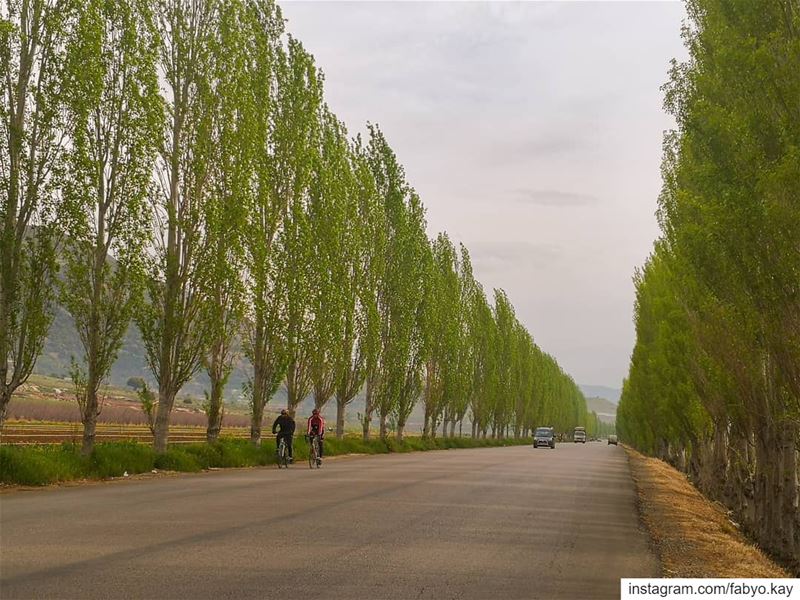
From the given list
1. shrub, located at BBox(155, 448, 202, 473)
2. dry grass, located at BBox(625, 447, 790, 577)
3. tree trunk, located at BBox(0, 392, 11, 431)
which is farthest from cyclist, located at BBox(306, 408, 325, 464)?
dry grass, located at BBox(625, 447, 790, 577)

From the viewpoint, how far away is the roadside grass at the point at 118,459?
A: 16516mm

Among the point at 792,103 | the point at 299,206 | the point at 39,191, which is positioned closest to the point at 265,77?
the point at 299,206

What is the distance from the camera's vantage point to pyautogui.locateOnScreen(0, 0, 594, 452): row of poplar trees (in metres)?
18.2

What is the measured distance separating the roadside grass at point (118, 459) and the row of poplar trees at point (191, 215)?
0.67 m

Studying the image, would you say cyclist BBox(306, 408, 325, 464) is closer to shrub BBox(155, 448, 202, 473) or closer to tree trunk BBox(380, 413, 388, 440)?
shrub BBox(155, 448, 202, 473)

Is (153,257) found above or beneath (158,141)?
beneath

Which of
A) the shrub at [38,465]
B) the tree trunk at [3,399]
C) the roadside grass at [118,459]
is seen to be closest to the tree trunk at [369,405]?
the roadside grass at [118,459]

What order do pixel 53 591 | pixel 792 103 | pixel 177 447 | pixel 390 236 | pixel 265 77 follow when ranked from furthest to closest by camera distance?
pixel 390 236 < pixel 265 77 < pixel 177 447 < pixel 792 103 < pixel 53 591

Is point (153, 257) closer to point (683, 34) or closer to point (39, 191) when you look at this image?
point (39, 191)

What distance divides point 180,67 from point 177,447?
35.3 feet

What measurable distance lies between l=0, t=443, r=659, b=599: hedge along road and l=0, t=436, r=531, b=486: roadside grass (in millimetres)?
1212

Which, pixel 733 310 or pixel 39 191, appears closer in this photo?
pixel 733 310

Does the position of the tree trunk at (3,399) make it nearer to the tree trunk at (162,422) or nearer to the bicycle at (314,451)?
the tree trunk at (162,422)

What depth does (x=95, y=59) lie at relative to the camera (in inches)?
765
